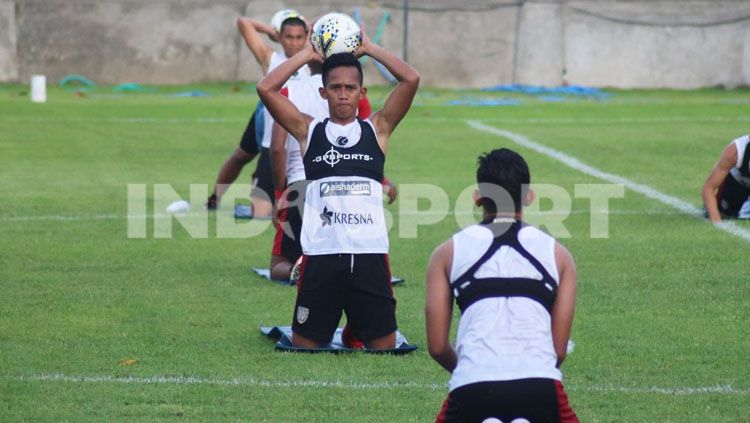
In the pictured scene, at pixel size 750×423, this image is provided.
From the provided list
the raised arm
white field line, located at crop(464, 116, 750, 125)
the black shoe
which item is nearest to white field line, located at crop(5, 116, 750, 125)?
white field line, located at crop(464, 116, 750, 125)

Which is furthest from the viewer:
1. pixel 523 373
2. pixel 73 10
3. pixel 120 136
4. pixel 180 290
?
pixel 73 10

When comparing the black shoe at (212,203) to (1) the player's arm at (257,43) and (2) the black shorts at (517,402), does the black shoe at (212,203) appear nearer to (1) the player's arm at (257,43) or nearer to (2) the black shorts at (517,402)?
(1) the player's arm at (257,43)

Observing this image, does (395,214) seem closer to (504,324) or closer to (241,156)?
(241,156)

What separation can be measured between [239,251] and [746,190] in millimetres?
4944

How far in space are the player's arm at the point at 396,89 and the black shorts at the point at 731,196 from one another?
598cm

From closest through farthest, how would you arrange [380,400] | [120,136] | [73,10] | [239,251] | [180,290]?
[380,400] → [180,290] → [239,251] → [120,136] → [73,10]

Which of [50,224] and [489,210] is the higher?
[489,210]

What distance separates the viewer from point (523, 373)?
527 cm

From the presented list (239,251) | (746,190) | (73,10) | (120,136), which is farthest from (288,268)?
(73,10)

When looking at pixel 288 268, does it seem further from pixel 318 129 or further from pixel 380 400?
pixel 380 400

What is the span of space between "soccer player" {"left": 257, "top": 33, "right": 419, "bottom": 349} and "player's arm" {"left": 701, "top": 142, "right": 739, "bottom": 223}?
5.63 metres

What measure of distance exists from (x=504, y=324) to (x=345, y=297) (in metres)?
3.17

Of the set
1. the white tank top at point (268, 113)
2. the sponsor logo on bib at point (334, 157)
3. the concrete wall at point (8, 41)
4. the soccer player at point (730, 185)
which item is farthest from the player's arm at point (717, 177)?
the concrete wall at point (8, 41)

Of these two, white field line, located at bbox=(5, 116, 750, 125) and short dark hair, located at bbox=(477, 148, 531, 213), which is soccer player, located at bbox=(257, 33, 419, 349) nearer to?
short dark hair, located at bbox=(477, 148, 531, 213)
